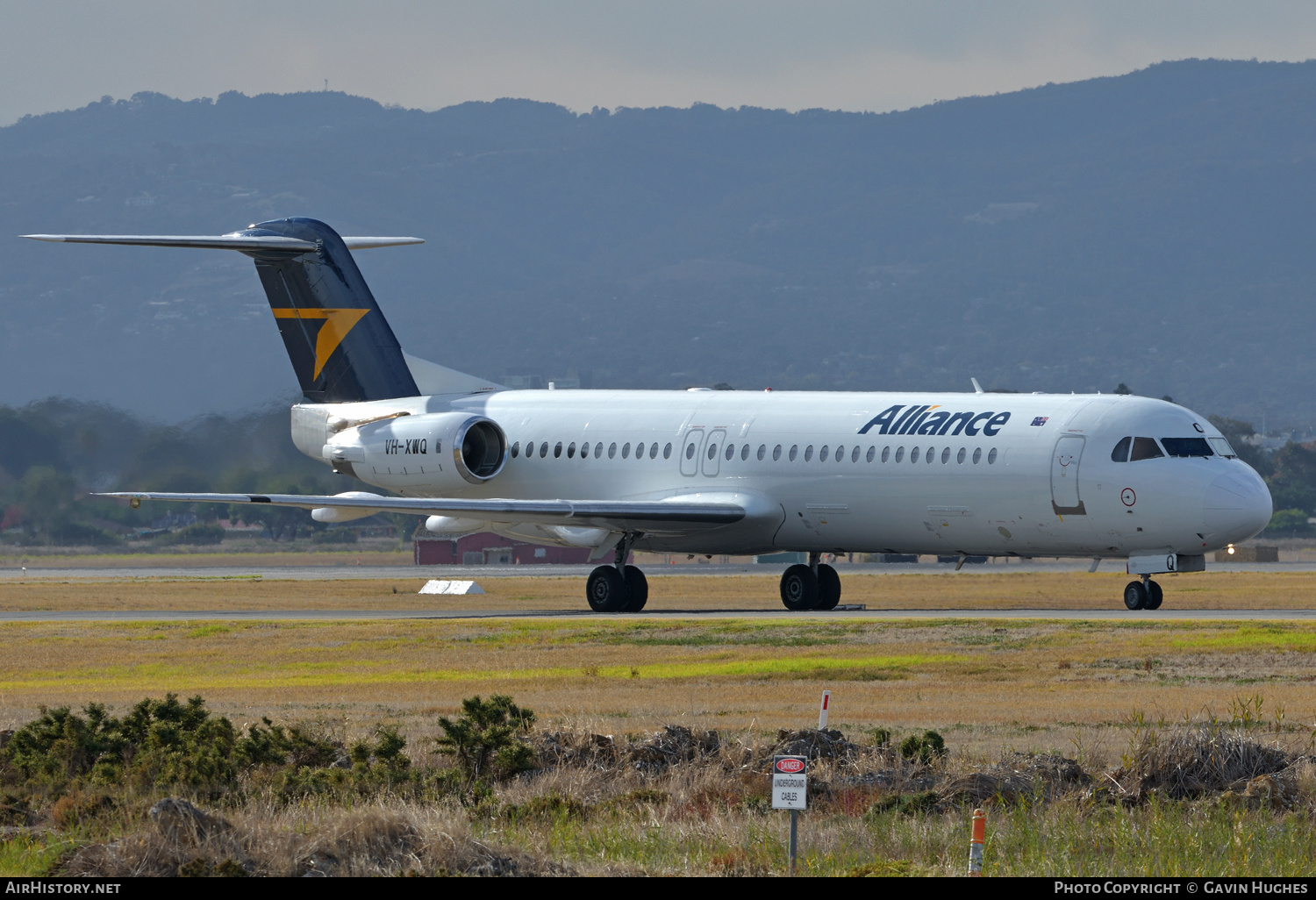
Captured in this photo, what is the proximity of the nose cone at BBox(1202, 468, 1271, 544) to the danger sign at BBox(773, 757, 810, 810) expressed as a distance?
2378 cm

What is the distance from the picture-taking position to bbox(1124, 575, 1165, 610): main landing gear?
3497 centimetres

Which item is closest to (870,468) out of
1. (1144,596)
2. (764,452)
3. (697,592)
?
(764,452)

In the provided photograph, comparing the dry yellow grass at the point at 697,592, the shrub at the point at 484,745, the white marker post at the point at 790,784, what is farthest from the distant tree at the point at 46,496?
the white marker post at the point at 790,784

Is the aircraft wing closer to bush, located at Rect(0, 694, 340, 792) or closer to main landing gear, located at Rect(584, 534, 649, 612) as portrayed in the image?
main landing gear, located at Rect(584, 534, 649, 612)

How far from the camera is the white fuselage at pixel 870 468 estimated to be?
3384cm

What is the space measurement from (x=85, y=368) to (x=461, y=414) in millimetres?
85269

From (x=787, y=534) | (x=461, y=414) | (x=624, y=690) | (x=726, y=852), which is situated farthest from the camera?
(x=461, y=414)

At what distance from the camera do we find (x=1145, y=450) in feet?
112

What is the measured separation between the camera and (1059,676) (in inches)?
951

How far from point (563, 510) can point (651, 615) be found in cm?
283

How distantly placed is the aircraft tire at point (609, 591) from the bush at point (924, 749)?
77.0 ft

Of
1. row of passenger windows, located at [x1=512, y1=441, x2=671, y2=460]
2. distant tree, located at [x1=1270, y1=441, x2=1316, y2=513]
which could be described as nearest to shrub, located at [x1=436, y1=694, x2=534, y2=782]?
row of passenger windows, located at [x1=512, y1=441, x2=671, y2=460]

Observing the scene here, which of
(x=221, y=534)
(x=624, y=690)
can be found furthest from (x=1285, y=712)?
(x=221, y=534)
